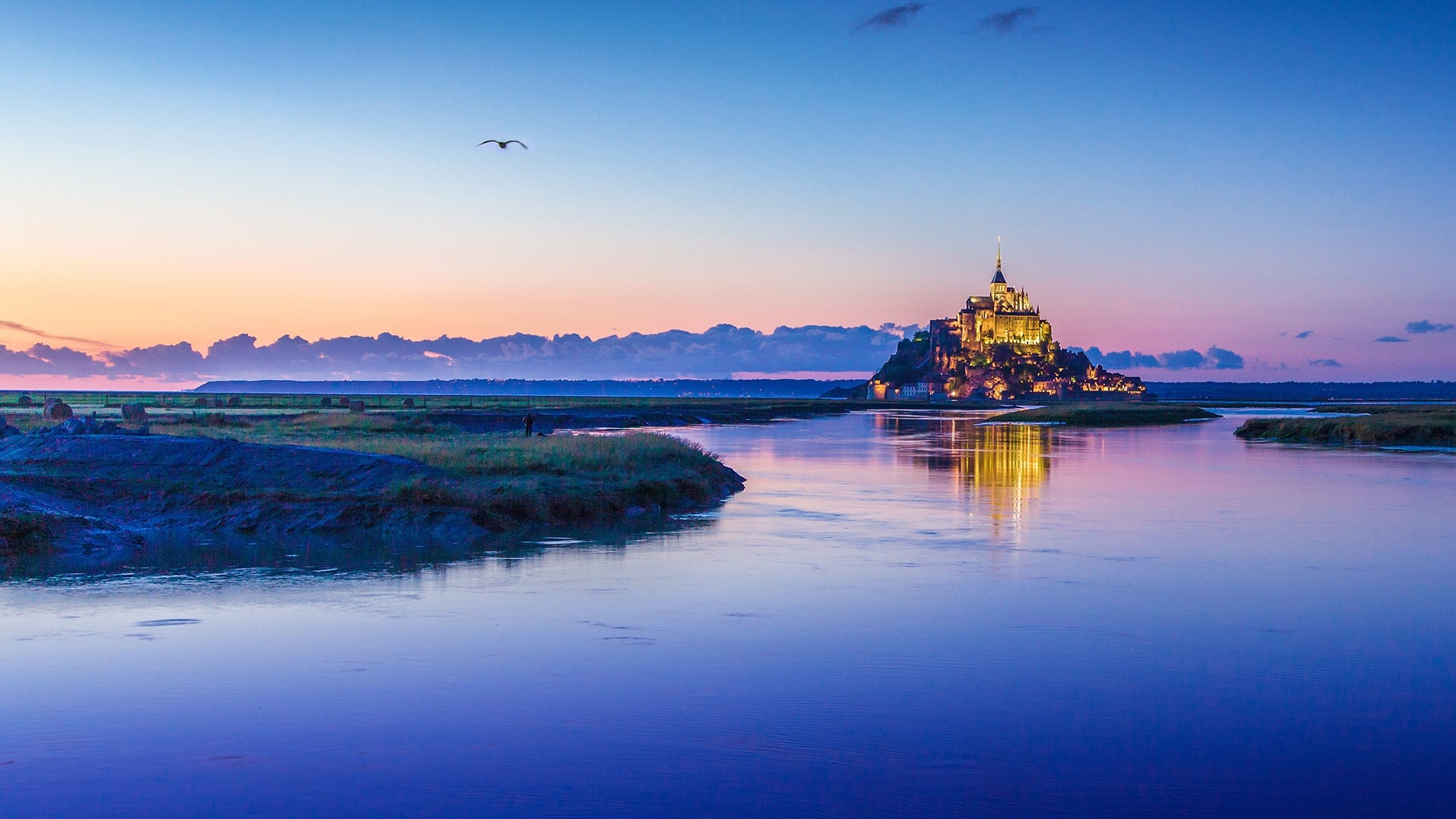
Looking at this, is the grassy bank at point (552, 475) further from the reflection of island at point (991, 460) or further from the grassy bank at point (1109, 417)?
the grassy bank at point (1109, 417)

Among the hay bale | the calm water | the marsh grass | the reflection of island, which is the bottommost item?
Result: the reflection of island

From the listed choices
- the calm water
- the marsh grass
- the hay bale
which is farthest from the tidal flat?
the hay bale

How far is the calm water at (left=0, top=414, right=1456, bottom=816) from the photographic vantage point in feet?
27.7

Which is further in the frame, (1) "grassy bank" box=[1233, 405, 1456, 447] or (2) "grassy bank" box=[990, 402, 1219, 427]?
(2) "grassy bank" box=[990, 402, 1219, 427]

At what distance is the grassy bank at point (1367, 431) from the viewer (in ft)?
212

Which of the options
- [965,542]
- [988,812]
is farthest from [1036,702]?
[965,542]

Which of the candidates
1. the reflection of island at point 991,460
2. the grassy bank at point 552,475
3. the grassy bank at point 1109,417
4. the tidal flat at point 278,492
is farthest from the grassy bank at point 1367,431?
the tidal flat at point 278,492

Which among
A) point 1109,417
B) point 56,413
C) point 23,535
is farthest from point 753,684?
point 1109,417

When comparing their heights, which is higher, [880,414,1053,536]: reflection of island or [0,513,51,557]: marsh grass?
[0,513,51,557]: marsh grass

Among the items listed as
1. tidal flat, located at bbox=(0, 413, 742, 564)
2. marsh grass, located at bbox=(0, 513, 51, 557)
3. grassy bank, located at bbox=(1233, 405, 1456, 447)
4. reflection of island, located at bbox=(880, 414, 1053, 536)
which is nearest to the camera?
marsh grass, located at bbox=(0, 513, 51, 557)

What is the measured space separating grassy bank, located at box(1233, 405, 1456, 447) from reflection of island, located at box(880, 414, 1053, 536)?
14813mm

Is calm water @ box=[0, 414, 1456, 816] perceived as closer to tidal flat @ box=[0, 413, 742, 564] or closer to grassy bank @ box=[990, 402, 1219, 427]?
tidal flat @ box=[0, 413, 742, 564]

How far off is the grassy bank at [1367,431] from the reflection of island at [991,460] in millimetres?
14813

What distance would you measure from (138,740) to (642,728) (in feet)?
14.1
